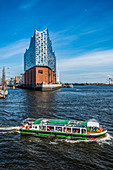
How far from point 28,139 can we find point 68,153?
663 cm

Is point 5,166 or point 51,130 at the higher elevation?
point 51,130

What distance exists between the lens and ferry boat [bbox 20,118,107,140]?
21859 millimetres

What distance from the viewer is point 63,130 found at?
22656 millimetres

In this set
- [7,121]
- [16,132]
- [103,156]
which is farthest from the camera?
[7,121]

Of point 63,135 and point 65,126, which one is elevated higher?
point 65,126

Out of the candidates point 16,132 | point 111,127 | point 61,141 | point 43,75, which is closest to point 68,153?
point 61,141

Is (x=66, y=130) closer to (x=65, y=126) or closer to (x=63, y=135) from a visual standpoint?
(x=65, y=126)

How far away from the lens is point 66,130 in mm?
22547

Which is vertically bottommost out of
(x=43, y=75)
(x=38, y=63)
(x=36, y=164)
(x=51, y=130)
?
(x=36, y=164)

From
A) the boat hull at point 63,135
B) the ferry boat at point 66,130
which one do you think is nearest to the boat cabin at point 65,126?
the ferry boat at point 66,130

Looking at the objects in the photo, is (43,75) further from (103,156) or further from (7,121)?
(103,156)

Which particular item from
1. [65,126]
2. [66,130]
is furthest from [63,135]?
[65,126]

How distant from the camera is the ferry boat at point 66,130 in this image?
71.7 ft

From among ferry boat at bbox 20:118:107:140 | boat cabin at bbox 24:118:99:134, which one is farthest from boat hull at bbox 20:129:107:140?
boat cabin at bbox 24:118:99:134
